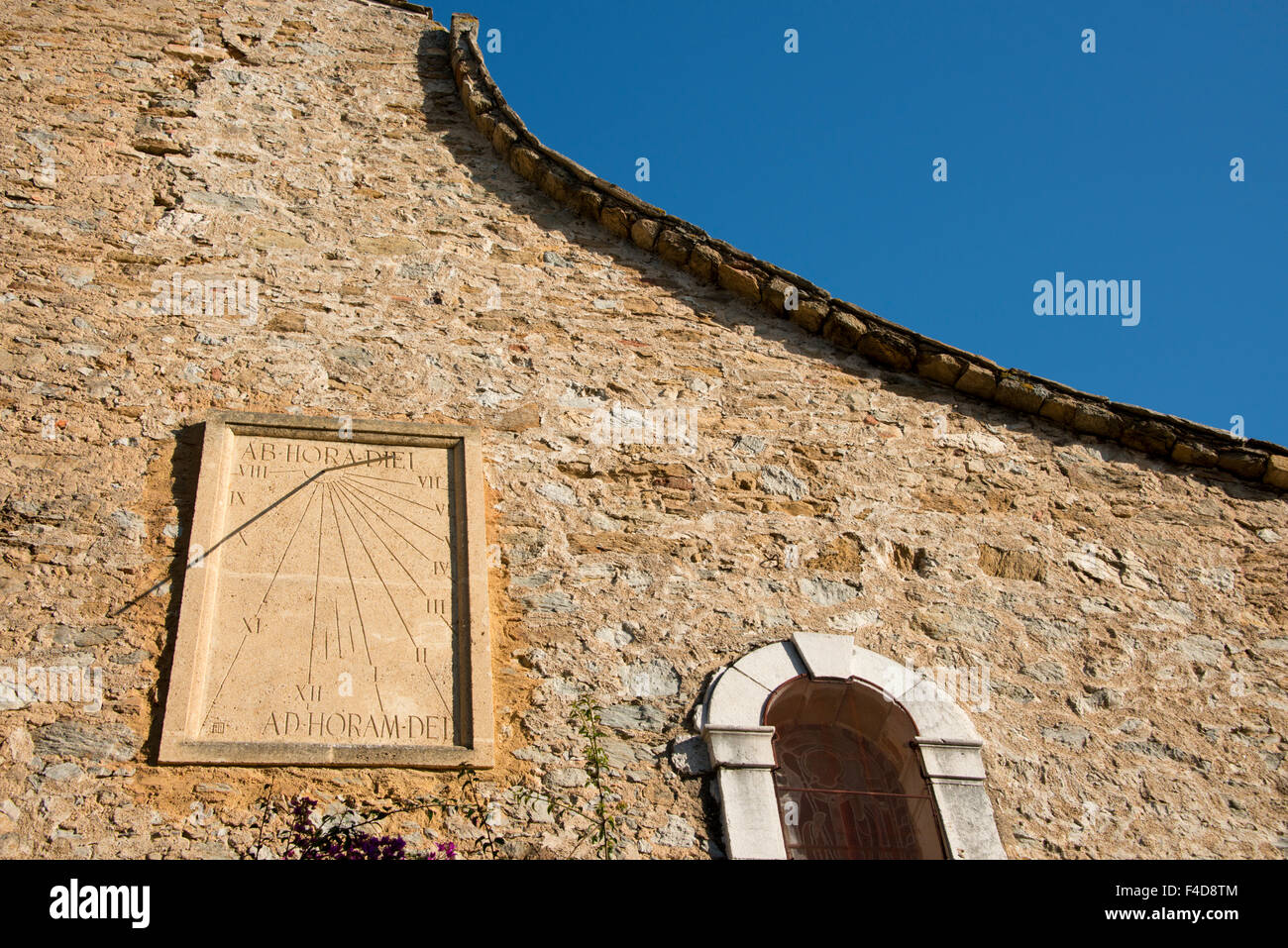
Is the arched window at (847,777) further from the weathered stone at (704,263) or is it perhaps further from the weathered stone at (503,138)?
the weathered stone at (503,138)

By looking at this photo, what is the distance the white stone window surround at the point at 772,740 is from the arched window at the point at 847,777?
48 mm

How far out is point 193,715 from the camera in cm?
417

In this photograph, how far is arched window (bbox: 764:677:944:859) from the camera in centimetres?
450

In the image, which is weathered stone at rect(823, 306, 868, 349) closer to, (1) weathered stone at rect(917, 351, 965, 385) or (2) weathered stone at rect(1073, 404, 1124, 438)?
(1) weathered stone at rect(917, 351, 965, 385)

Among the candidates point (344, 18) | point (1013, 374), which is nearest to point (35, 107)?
point (344, 18)

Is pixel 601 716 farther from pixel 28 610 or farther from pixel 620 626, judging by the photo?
Answer: pixel 28 610

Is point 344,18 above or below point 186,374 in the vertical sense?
above

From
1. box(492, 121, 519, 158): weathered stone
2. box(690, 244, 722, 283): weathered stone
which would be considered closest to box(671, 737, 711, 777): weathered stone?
box(690, 244, 722, 283): weathered stone

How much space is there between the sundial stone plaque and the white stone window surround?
2.60 ft

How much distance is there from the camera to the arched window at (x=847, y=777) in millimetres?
4496

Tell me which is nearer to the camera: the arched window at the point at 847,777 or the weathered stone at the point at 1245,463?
the arched window at the point at 847,777

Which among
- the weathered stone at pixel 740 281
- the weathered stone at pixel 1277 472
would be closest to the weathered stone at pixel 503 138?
the weathered stone at pixel 740 281

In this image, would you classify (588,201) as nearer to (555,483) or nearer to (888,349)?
(888,349)

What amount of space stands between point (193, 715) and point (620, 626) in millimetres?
1457
